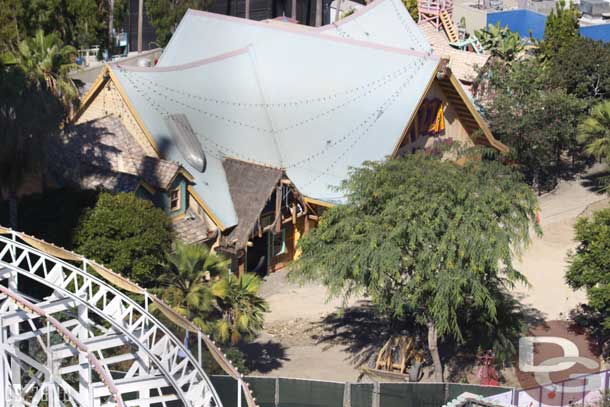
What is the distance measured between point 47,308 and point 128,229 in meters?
12.8

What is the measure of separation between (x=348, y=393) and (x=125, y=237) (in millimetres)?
9551

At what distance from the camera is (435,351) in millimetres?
37344

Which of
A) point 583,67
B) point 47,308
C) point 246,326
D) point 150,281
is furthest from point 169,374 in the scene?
point 583,67

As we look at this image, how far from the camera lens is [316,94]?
52250 millimetres

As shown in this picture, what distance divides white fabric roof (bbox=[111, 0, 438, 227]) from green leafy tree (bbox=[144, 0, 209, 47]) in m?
21.4

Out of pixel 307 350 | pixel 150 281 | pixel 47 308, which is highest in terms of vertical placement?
pixel 47 308

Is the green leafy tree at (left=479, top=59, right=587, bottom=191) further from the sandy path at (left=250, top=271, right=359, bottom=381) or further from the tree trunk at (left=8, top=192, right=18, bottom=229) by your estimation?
the tree trunk at (left=8, top=192, right=18, bottom=229)

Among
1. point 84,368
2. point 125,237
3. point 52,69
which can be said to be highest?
point 52,69

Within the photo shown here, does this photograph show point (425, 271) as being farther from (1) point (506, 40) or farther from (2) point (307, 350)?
(1) point (506, 40)

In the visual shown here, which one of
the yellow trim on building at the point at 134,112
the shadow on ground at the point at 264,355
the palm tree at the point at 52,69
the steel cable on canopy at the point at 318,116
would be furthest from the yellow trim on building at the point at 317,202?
the palm tree at the point at 52,69

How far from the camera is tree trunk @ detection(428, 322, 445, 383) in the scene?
3694 centimetres

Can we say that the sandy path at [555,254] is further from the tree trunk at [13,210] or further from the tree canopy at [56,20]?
the tree canopy at [56,20]

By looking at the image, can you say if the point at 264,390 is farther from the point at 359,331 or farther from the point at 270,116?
the point at 270,116

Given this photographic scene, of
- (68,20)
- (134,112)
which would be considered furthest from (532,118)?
(68,20)
